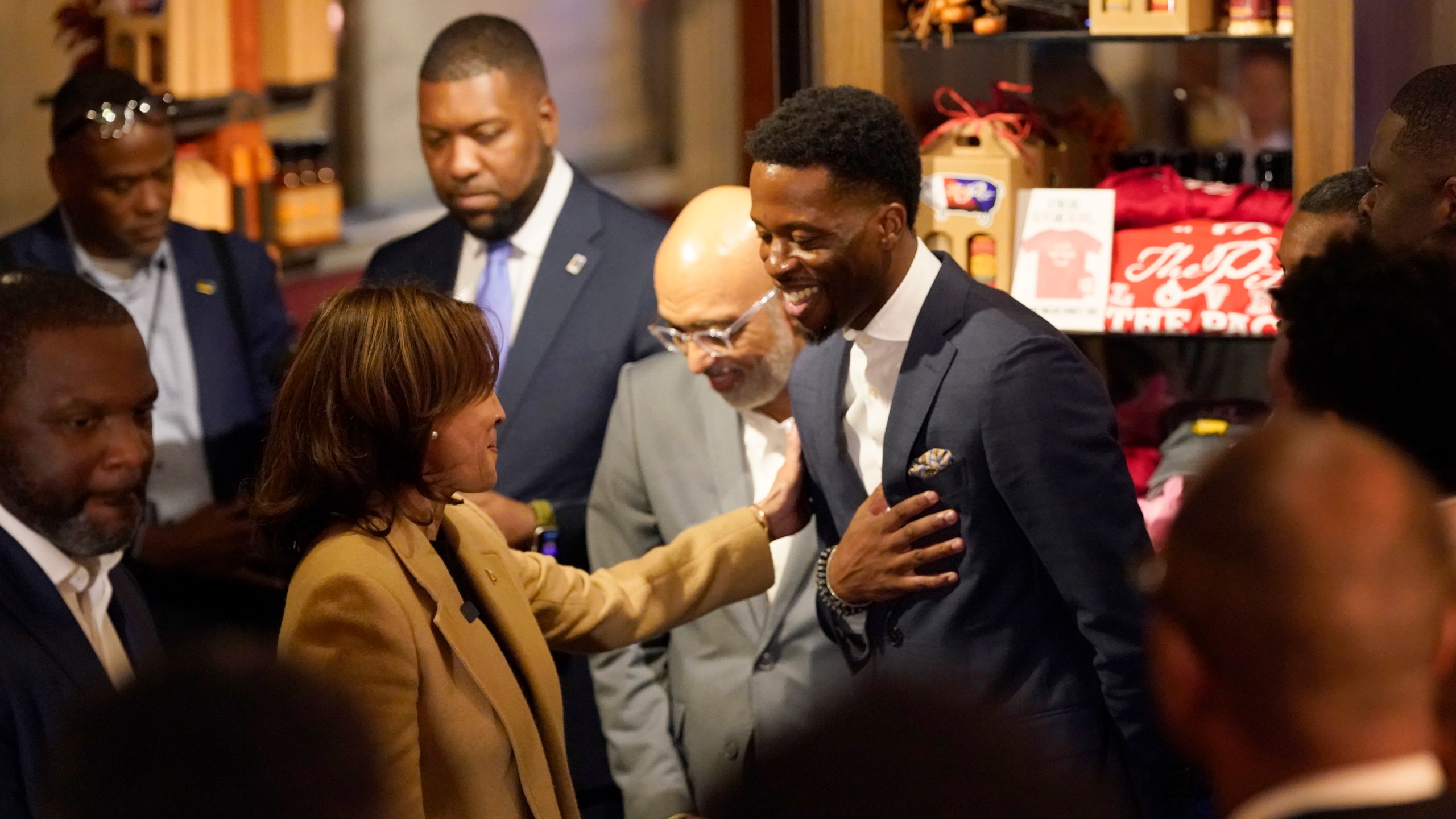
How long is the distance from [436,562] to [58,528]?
105 cm

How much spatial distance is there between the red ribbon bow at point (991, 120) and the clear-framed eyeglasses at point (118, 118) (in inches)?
71.5

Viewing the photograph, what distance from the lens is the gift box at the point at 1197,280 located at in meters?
3.21

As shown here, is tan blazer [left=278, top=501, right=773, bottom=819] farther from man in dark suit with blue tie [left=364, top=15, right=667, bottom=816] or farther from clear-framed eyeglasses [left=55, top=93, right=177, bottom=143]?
clear-framed eyeglasses [left=55, top=93, right=177, bottom=143]

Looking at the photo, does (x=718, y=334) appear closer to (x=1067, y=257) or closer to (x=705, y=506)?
(x=705, y=506)

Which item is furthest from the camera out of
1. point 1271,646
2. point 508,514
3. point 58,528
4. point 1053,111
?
point 1053,111

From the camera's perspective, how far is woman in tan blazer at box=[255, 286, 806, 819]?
193cm

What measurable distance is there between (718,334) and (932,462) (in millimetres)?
670

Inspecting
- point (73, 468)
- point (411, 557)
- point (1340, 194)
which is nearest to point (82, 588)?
point (73, 468)

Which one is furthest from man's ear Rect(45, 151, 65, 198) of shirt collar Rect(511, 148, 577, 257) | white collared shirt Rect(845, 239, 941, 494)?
white collared shirt Rect(845, 239, 941, 494)

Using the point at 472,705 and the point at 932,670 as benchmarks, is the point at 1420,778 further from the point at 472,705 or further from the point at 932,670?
the point at 472,705

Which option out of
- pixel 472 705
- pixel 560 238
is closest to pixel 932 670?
pixel 472 705

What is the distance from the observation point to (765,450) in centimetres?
299

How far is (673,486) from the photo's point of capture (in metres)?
2.97

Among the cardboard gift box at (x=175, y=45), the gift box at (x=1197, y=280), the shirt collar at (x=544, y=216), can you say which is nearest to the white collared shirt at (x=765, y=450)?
the gift box at (x=1197, y=280)
